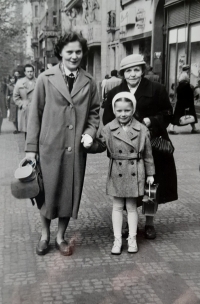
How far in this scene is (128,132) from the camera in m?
4.76

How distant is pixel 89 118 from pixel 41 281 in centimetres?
153

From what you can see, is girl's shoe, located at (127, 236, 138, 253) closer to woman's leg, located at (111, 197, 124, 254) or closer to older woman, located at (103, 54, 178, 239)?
woman's leg, located at (111, 197, 124, 254)

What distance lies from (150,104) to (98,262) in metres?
1.54

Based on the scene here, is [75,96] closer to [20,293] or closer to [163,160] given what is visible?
[163,160]

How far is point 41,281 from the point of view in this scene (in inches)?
167

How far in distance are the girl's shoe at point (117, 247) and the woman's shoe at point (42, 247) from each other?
61cm

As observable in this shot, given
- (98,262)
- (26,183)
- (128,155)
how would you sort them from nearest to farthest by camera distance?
(26,183), (98,262), (128,155)

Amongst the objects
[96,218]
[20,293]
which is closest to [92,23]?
[96,218]

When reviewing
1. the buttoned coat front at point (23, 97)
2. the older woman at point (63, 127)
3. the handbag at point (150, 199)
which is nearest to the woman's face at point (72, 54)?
the older woman at point (63, 127)

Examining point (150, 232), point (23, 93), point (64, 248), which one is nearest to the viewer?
point (64, 248)

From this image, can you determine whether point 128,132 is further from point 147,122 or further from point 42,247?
point 42,247

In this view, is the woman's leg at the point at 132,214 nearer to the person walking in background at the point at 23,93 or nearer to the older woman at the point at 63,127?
the older woman at the point at 63,127

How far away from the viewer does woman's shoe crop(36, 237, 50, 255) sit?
4855mm

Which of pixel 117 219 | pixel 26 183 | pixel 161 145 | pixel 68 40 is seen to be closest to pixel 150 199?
pixel 117 219
